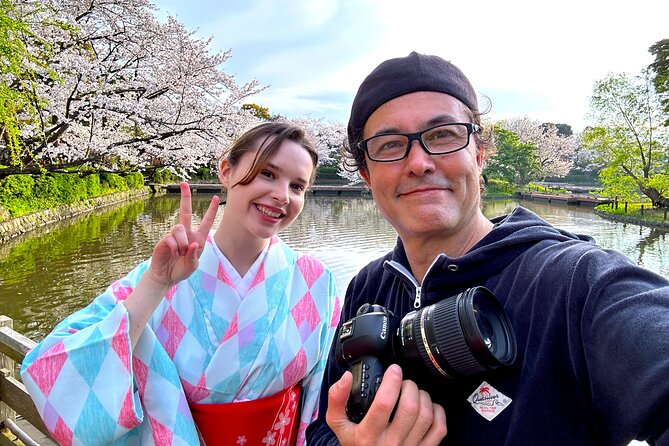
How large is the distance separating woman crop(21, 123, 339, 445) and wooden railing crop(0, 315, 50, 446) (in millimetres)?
989

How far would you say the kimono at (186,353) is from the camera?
1.35 metres

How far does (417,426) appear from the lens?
81 centimetres

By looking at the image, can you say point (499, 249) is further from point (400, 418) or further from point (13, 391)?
point (13, 391)

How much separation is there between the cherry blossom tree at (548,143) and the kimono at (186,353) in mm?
41292

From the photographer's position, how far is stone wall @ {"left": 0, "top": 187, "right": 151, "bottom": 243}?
425 inches

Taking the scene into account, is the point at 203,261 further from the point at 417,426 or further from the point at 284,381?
the point at 417,426

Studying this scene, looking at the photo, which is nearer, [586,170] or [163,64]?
[163,64]

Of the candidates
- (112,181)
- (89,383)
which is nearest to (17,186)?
(112,181)

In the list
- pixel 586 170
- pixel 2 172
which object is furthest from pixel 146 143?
pixel 586 170

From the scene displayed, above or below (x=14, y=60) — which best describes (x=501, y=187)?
below

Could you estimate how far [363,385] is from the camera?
87cm

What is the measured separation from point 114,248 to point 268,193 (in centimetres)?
1015

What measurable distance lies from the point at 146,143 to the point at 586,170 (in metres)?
46.8

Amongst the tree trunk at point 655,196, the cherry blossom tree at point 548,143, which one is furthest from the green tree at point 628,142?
the cherry blossom tree at point 548,143
